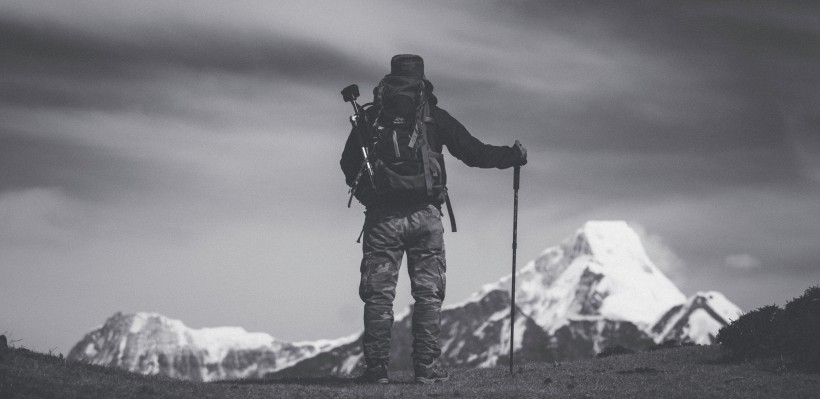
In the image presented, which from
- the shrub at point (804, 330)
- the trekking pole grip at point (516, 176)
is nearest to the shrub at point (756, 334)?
the shrub at point (804, 330)

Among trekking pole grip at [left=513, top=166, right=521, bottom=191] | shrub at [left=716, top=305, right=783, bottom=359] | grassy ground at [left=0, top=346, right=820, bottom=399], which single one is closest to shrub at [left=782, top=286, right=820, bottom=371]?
shrub at [left=716, top=305, right=783, bottom=359]

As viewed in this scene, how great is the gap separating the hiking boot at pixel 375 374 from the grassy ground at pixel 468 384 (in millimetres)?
304

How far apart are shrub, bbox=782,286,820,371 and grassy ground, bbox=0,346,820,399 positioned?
547 millimetres

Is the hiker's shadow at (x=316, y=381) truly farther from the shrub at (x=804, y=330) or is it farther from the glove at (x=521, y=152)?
the shrub at (x=804, y=330)

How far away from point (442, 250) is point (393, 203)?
124 centimetres

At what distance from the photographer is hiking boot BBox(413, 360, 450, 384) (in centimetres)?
1660

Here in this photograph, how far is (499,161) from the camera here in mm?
17234

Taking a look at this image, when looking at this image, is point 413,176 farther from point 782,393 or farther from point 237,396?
point 782,393

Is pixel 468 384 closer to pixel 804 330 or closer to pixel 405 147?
pixel 405 147

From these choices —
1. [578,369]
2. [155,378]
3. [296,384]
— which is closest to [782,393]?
[578,369]

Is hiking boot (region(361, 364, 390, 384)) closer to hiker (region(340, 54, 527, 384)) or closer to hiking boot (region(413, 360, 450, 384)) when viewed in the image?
hiker (region(340, 54, 527, 384))

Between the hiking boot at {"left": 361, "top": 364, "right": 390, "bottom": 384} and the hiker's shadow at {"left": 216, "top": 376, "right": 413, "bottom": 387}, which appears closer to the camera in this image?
the hiking boot at {"left": 361, "top": 364, "right": 390, "bottom": 384}

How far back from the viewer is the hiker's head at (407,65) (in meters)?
16.8

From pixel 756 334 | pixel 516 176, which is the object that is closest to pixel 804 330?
pixel 756 334
